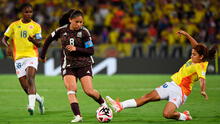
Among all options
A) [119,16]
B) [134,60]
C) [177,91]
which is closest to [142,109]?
[177,91]

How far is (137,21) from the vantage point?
24453 mm

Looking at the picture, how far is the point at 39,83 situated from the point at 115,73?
4.54 meters

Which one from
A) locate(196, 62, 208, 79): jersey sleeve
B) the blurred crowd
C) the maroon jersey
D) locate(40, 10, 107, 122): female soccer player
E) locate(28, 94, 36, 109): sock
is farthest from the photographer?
the blurred crowd

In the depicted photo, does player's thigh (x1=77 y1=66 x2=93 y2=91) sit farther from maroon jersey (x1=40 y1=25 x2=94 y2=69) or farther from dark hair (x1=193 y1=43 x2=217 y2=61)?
dark hair (x1=193 y1=43 x2=217 y2=61)

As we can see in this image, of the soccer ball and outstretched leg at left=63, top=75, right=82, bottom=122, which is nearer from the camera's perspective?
outstretched leg at left=63, top=75, right=82, bottom=122

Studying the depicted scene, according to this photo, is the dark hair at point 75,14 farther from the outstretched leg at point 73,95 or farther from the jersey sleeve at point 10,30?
the jersey sleeve at point 10,30

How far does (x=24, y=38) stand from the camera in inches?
448

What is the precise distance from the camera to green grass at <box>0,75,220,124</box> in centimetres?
1008

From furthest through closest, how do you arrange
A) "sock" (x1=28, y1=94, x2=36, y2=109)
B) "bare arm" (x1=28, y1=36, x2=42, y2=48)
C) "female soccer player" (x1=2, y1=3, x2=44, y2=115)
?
"female soccer player" (x1=2, y1=3, x2=44, y2=115) → "bare arm" (x1=28, y1=36, x2=42, y2=48) → "sock" (x1=28, y1=94, x2=36, y2=109)

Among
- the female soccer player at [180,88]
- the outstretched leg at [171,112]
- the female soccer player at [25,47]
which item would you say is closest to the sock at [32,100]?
the female soccer player at [25,47]

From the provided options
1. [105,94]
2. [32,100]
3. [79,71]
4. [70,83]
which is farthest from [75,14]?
[105,94]

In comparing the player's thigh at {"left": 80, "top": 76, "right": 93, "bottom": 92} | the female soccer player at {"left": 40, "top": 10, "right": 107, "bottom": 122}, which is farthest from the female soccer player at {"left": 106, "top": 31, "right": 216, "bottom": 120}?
the female soccer player at {"left": 40, "top": 10, "right": 107, "bottom": 122}

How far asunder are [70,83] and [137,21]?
15.2 metres

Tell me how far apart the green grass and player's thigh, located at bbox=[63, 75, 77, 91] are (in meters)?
0.64
